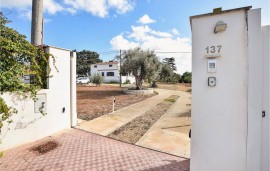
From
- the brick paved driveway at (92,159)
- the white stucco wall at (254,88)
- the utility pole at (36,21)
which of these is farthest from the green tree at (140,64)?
the white stucco wall at (254,88)

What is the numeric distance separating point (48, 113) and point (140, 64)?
53.0ft

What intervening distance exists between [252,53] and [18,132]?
653cm

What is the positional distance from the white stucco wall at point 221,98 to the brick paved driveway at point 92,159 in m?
1.38

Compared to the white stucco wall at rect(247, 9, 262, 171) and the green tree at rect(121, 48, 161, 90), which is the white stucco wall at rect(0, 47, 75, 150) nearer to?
the white stucco wall at rect(247, 9, 262, 171)

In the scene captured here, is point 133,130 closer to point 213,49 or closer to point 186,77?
point 213,49

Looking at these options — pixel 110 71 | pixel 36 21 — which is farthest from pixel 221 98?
pixel 110 71

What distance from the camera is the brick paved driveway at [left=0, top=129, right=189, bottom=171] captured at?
14.2 feet

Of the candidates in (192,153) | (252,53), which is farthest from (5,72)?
(252,53)

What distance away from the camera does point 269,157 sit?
2.98 metres

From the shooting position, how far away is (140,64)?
21.8m

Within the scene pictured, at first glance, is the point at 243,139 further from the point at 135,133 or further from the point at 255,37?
the point at 135,133

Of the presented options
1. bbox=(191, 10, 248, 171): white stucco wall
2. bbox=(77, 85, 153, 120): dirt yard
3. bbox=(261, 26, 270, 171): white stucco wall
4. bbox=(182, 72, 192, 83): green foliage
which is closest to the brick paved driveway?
bbox=(191, 10, 248, 171): white stucco wall

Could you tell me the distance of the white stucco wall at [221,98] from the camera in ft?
9.93

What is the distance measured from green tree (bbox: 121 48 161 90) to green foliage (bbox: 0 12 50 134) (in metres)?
15.9
